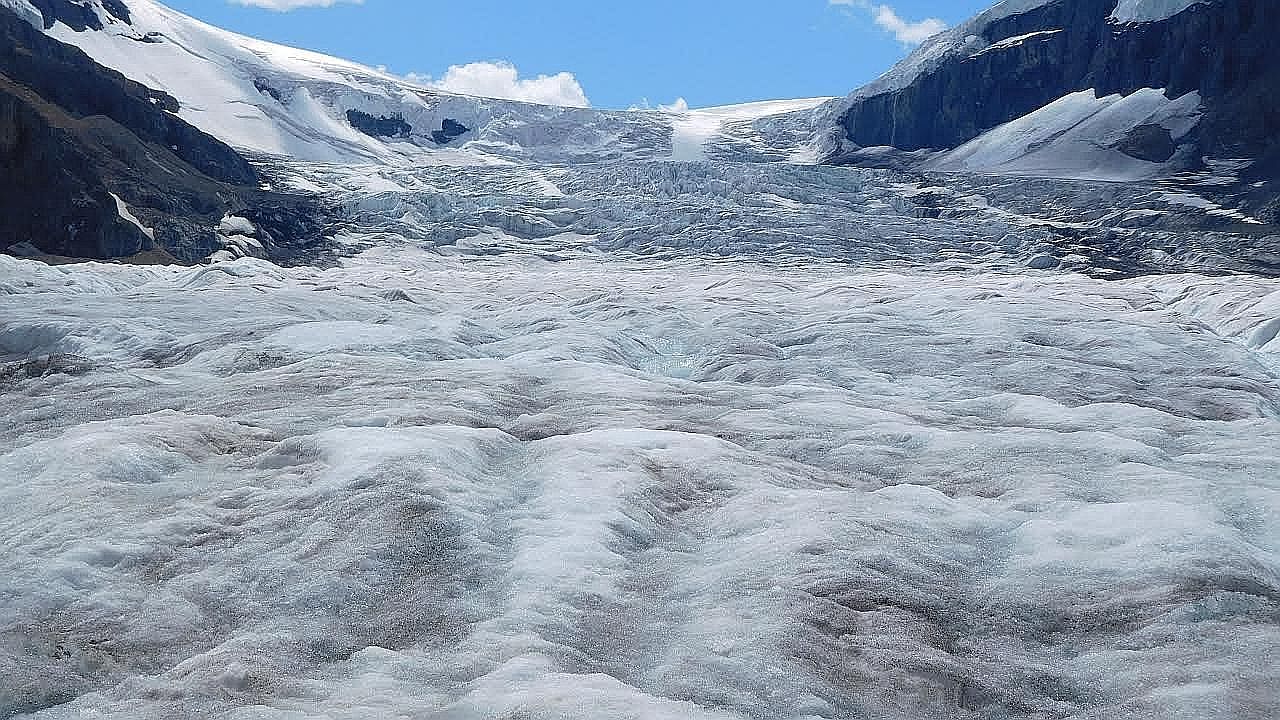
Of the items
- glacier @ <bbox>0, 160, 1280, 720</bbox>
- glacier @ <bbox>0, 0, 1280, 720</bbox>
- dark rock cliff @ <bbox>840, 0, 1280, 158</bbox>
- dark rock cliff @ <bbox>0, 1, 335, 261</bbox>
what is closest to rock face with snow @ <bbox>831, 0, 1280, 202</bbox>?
dark rock cliff @ <bbox>840, 0, 1280, 158</bbox>

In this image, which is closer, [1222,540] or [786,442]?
[1222,540]

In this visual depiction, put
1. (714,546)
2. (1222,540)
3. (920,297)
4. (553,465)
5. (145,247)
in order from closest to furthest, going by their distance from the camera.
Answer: (1222,540) < (714,546) < (553,465) < (920,297) < (145,247)

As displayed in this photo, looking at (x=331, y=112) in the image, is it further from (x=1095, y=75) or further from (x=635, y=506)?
(x=635, y=506)

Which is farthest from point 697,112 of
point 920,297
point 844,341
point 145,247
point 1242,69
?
point 844,341

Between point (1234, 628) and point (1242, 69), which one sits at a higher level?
point (1242, 69)

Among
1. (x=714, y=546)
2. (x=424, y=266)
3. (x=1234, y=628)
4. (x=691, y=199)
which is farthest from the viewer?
(x=691, y=199)

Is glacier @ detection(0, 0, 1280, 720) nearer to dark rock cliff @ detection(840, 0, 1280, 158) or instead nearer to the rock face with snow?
the rock face with snow

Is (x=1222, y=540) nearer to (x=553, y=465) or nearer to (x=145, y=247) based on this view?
(x=553, y=465)
